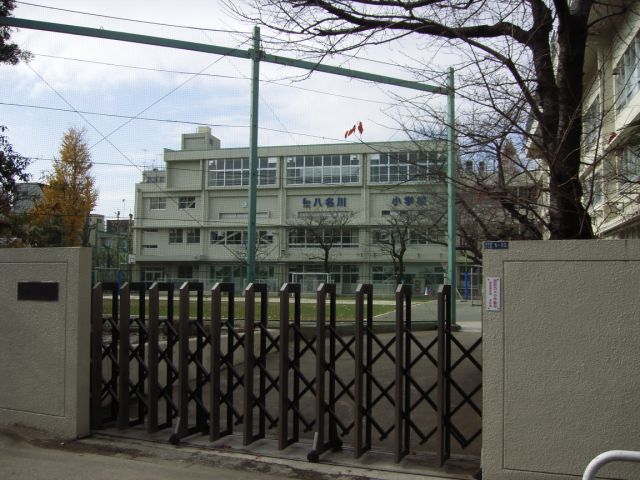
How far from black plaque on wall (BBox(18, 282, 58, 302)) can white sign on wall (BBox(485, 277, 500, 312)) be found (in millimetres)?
4651

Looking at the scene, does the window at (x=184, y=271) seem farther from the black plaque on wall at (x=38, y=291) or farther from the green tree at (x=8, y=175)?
the black plaque on wall at (x=38, y=291)

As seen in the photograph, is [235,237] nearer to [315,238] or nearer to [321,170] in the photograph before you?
[315,238]

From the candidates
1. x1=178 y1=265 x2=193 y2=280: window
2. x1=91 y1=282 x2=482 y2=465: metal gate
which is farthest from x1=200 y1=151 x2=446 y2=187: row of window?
x1=91 y1=282 x2=482 y2=465: metal gate

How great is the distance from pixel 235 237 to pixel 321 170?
11055mm

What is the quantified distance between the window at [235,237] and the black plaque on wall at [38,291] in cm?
5253

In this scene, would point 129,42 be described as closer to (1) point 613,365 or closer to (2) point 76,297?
(2) point 76,297

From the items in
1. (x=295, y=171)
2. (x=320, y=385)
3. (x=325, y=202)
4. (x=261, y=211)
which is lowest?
(x=320, y=385)

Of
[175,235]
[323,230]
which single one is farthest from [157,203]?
[323,230]

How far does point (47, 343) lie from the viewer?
678cm

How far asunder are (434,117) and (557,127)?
4.80ft

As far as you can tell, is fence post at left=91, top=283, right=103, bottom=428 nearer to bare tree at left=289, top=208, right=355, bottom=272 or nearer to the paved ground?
the paved ground

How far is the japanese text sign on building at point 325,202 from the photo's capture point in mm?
61906

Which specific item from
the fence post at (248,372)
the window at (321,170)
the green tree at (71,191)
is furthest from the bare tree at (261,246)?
the fence post at (248,372)

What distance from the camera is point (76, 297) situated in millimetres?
6594
